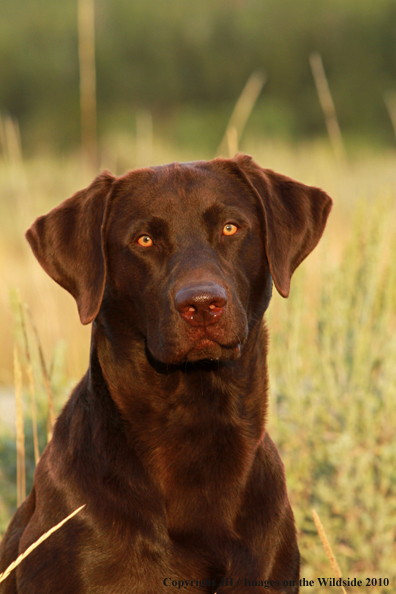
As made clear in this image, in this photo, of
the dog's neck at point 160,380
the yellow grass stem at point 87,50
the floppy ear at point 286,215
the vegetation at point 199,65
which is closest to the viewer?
the dog's neck at point 160,380

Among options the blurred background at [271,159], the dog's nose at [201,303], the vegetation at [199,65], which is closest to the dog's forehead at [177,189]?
the dog's nose at [201,303]

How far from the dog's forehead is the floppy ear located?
85 mm

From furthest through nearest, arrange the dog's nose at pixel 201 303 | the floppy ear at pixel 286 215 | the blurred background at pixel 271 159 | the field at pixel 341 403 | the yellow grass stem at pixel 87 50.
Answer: the yellow grass stem at pixel 87 50, the blurred background at pixel 271 159, the field at pixel 341 403, the floppy ear at pixel 286 215, the dog's nose at pixel 201 303

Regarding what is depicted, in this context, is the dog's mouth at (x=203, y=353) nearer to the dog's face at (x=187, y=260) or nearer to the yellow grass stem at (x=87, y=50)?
the dog's face at (x=187, y=260)

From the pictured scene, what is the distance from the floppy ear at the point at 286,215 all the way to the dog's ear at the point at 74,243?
55cm

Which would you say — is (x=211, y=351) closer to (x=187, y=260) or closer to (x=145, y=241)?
(x=187, y=260)

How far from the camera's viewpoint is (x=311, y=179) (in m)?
4.23

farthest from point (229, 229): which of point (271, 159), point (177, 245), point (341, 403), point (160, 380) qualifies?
point (271, 159)

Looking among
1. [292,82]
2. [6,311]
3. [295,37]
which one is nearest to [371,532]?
[6,311]

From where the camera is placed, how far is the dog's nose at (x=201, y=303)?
208 cm

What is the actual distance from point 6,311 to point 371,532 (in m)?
4.60

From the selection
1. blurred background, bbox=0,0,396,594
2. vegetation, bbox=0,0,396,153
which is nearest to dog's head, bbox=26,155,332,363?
blurred background, bbox=0,0,396,594

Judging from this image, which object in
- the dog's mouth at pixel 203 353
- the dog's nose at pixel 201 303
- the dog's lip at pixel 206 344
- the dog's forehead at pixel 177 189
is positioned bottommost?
the dog's mouth at pixel 203 353

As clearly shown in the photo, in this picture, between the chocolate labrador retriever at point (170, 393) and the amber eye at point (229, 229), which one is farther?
the amber eye at point (229, 229)
